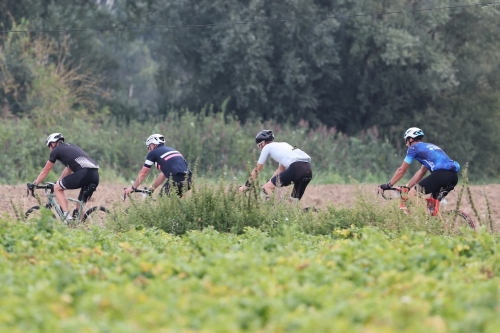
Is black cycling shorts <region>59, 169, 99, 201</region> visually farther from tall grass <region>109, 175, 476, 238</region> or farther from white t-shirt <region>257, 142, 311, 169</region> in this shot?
white t-shirt <region>257, 142, 311, 169</region>

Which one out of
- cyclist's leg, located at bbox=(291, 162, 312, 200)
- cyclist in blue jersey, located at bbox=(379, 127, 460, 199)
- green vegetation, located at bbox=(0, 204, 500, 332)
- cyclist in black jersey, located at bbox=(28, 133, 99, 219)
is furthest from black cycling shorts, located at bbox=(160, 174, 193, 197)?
cyclist in blue jersey, located at bbox=(379, 127, 460, 199)

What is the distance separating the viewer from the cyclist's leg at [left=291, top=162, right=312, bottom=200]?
15.5 m

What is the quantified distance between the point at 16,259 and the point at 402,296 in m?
4.14

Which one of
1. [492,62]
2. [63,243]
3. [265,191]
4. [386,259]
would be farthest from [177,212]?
[492,62]

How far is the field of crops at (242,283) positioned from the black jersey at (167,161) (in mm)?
3163

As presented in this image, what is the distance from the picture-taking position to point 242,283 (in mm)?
7793

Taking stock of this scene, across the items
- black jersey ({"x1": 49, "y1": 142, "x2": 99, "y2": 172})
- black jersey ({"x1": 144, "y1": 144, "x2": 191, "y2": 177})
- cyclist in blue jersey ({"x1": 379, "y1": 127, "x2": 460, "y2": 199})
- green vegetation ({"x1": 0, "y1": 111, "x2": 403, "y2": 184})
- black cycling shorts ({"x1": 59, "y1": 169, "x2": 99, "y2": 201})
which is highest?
cyclist in blue jersey ({"x1": 379, "y1": 127, "x2": 460, "y2": 199})

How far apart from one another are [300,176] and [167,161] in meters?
2.21

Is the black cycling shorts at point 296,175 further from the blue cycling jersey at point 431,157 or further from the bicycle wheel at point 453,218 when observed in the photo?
the bicycle wheel at point 453,218

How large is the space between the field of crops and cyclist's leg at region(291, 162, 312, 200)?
3.13 meters

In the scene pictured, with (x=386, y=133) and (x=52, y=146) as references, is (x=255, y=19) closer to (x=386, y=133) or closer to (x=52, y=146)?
(x=386, y=133)

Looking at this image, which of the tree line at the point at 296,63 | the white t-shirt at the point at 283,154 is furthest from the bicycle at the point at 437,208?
the tree line at the point at 296,63

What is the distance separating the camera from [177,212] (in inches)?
539

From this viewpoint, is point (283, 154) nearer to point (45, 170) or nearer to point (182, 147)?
point (45, 170)
